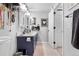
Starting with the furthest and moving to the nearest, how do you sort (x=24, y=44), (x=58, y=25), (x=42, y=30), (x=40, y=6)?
(x=42, y=30) → (x=40, y=6) → (x=58, y=25) → (x=24, y=44)

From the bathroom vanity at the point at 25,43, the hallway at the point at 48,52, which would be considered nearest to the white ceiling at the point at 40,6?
the bathroom vanity at the point at 25,43

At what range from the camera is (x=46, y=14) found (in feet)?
25.5

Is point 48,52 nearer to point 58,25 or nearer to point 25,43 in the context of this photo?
point 25,43

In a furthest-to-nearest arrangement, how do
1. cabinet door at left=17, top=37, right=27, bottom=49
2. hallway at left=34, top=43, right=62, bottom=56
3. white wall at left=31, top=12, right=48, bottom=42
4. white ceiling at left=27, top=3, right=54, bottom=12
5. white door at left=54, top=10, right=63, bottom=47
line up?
white wall at left=31, top=12, right=48, bottom=42
white door at left=54, top=10, right=63, bottom=47
white ceiling at left=27, top=3, right=54, bottom=12
hallway at left=34, top=43, right=62, bottom=56
cabinet door at left=17, top=37, right=27, bottom=49

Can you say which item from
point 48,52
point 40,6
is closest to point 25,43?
point 48,52

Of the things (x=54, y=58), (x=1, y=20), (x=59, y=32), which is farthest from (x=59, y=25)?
(x=54, y=58)

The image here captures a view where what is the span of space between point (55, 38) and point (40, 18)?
90.4 inches

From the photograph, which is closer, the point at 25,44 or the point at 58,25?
the point at 25,44

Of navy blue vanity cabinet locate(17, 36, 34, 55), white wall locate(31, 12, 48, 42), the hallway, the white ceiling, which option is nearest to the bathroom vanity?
navy blue vanity cabinet locate(17, 36, 34, 55)

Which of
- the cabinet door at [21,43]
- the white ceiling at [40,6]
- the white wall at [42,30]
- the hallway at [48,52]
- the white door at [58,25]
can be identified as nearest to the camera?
the cabinet door at [21,43]

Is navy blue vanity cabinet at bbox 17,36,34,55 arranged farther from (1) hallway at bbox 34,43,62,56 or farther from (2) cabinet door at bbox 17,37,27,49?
(1) hallway at bbox 34,43,62,56

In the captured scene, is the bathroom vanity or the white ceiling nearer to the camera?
the bathroom vanity

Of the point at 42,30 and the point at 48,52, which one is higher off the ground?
the point at 42,30

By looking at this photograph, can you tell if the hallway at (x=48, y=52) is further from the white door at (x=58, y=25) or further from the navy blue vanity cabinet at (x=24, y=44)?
the white door at (x=58, y=25)
